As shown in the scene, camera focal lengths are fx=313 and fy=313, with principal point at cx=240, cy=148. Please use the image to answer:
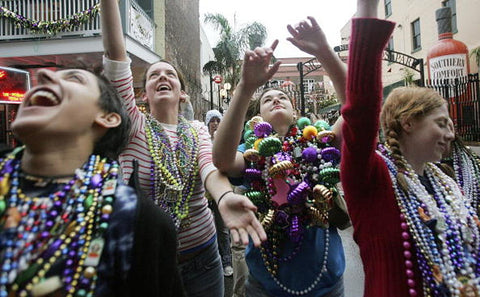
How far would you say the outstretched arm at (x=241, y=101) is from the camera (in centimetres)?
130

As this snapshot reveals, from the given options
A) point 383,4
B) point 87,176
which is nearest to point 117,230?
point 87,176

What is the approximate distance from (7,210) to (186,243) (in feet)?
3.33

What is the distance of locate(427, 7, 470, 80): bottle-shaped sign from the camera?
36.1ft

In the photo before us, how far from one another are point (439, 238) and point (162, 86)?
5.48 feet

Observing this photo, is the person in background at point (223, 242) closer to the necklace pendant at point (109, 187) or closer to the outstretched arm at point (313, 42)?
the outstretched arm at point (313, 42)

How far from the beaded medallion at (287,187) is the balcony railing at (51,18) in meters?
7.74

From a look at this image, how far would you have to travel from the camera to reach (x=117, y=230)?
3.23 ft

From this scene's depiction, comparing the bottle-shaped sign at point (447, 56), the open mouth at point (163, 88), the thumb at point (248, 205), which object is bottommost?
the thumb at point (248, 205)

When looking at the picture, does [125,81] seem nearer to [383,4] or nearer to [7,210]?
[7,210]

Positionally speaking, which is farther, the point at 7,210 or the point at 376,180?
the point at 376,180

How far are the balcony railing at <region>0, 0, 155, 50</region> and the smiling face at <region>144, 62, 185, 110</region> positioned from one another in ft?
23.2

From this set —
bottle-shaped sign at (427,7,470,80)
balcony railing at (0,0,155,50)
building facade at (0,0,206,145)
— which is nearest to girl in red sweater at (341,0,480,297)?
building facade at (0,0,206,145)

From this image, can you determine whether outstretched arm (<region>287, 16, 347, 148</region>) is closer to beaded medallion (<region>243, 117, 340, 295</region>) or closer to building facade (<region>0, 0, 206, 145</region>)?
beaded medallion (<region>243, 117, 340, 295</region>)

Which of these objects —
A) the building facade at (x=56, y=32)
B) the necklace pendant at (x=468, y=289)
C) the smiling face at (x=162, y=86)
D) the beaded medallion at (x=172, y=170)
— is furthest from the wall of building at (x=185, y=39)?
the necklace pendant at (x=468, y=289)
